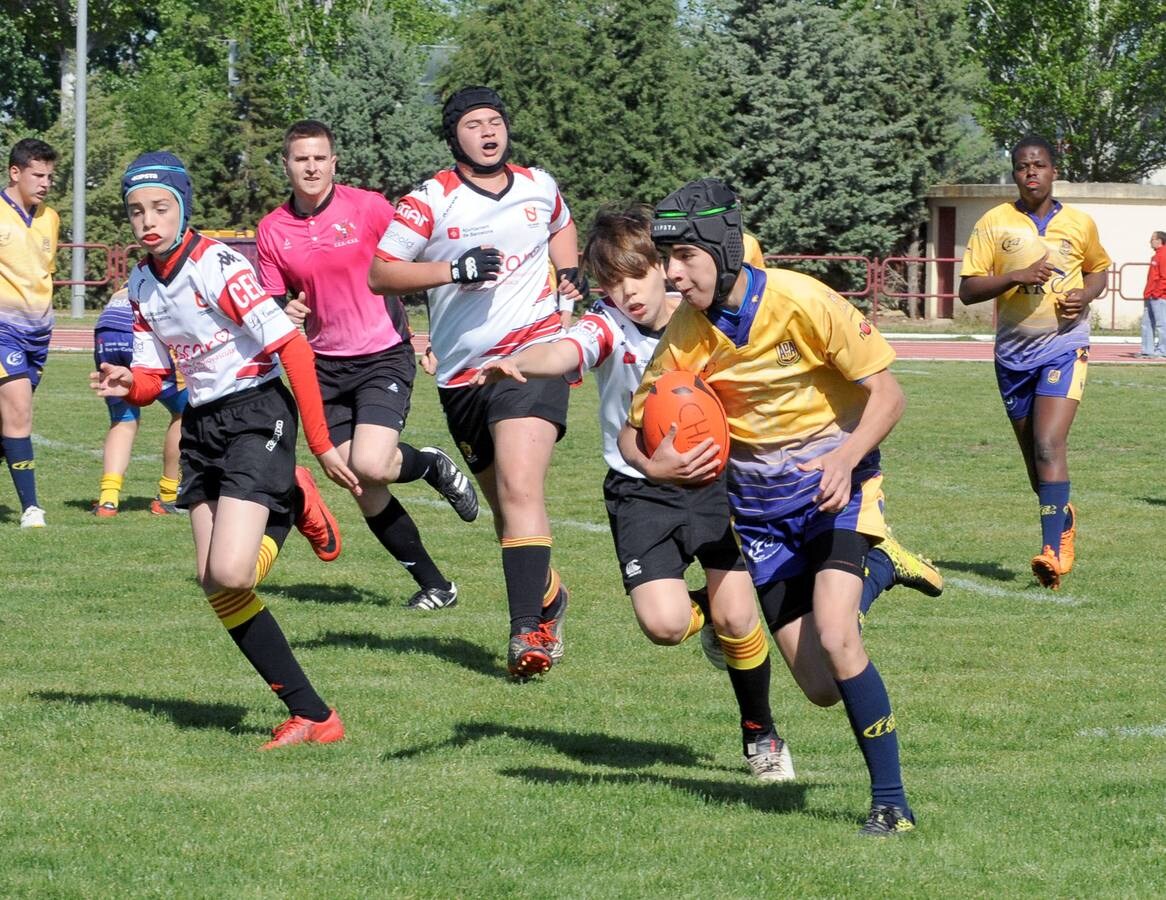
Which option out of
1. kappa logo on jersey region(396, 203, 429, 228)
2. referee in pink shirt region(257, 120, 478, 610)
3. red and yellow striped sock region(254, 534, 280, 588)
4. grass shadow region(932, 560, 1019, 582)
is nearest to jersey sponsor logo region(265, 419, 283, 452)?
red and yellow striped sock region(254, 534, 280, 588)

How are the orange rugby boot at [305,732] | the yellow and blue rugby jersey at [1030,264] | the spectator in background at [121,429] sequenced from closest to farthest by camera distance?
1. the orange rugby boot at [305,732]
2. the yellow and blue rugby jersey at [1030,264]
3. the spectator in background at [121,429]

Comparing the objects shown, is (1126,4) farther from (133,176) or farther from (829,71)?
(133,176)

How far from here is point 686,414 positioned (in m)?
5.21

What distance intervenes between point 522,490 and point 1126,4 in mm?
49506

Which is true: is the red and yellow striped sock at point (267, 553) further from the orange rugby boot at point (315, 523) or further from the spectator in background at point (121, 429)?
the spectator in background at point (121, 429)

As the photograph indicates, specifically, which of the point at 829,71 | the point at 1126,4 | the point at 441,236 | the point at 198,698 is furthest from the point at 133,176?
the point at 1126,4

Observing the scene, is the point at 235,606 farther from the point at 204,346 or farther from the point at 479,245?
the point at 479,245

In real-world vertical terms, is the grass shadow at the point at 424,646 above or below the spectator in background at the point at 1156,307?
below

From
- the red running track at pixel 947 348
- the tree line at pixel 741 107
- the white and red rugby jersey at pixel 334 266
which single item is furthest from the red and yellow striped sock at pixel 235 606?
the tree line at pixel 741 107

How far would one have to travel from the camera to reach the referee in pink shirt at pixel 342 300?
847 cm

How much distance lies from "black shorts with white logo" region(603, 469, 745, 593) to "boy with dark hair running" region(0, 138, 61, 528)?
6.65m

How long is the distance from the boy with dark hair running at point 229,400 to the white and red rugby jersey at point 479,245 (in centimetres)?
120

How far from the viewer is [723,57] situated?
145 feet

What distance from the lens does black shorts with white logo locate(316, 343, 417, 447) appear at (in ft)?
28.0
